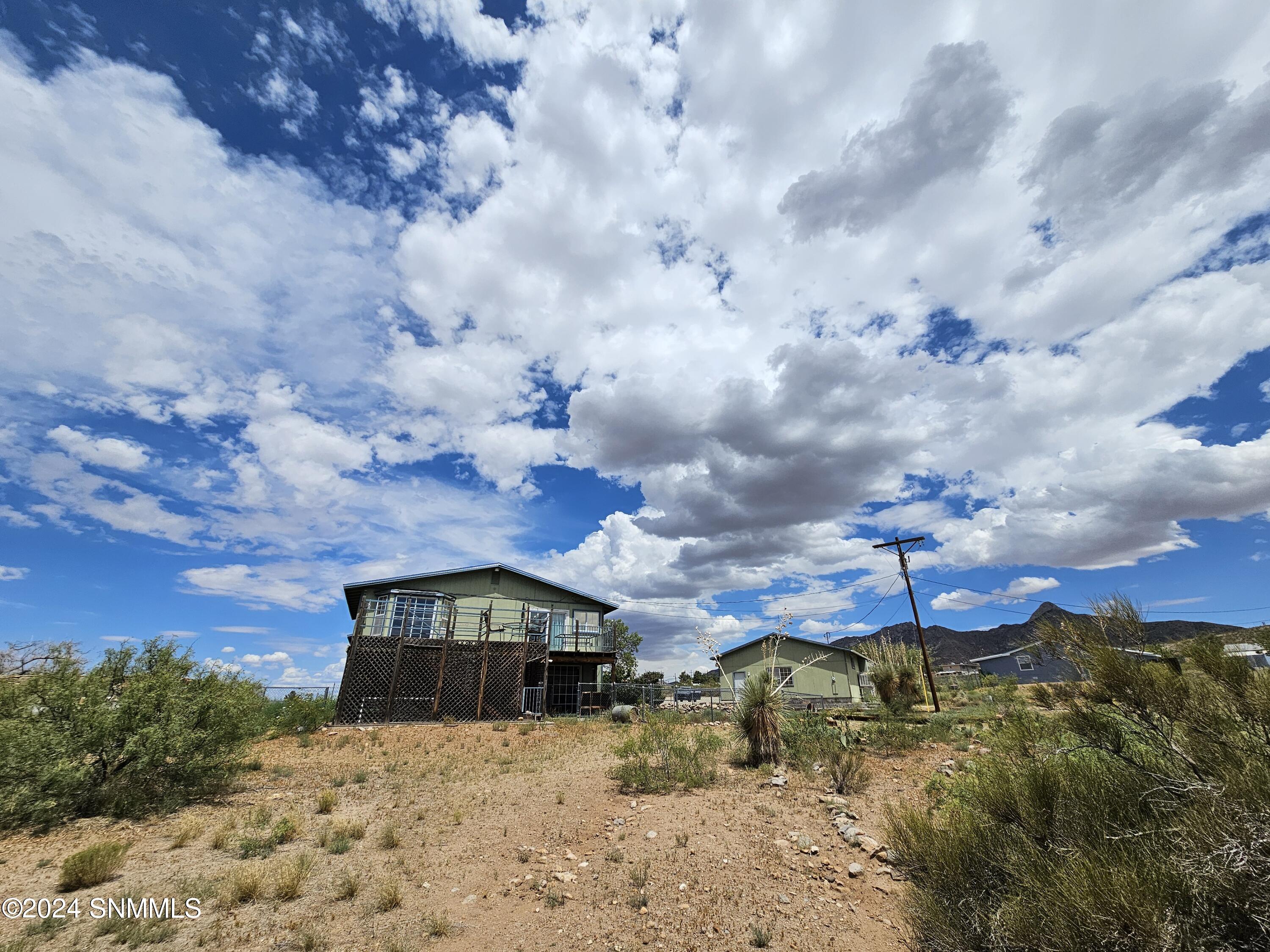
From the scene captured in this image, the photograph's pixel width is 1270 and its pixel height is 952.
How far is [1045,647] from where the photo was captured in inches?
163

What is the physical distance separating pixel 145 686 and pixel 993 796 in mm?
11203

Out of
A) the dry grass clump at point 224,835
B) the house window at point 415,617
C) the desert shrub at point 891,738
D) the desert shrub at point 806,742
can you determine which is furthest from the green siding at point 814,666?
the dry grass clump at point 224,835

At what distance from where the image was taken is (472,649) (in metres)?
20.3

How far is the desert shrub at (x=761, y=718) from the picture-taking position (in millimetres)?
10266

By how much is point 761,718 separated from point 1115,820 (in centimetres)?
750

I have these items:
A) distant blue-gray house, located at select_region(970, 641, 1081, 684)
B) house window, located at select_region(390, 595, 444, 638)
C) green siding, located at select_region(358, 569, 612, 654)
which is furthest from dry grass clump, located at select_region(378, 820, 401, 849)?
house window, located at select_region(390, 595, 444, 638)

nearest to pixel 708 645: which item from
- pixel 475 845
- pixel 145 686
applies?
pixel 475 845

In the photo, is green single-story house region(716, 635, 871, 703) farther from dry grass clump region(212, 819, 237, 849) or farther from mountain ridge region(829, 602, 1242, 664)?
dry grass clump region(212, 819, 237, 849)

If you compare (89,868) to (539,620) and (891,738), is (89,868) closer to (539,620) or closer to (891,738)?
(891,738)

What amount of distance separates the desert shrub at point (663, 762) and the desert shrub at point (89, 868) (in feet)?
21.5

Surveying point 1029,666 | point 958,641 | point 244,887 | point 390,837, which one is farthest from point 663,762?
point 958,641

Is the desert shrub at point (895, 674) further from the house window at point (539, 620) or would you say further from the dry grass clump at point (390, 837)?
the dry grass clump at point (390, 837)

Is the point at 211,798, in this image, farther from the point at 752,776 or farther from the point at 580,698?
the point at 580,698

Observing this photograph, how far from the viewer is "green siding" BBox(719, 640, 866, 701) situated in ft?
123
